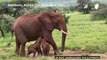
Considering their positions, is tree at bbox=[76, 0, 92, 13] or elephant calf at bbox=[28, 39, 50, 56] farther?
tree at bbox=[76, 0, 92, 13]

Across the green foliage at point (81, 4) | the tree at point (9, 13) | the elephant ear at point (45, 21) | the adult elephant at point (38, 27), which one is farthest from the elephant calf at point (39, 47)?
the green foliage at point (81, 4)

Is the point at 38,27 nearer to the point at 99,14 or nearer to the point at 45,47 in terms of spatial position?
the point at 45,47

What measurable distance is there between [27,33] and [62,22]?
130 centimetres

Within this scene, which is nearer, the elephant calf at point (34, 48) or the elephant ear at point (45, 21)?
the elephant calf at point (34, 48)

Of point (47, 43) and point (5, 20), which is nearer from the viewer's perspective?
point (47, 43)

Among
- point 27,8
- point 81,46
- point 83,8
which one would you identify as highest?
point 81,46

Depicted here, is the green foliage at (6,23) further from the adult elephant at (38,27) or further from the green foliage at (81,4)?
the green foliage at (81,4)

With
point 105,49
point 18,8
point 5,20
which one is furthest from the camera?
point 18,8

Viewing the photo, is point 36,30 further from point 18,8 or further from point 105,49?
point 18,8

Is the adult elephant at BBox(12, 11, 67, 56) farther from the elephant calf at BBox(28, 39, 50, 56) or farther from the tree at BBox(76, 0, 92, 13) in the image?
the tree at BBox(76, 0, 92, 13)

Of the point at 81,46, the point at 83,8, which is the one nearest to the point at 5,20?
the point at 81,46

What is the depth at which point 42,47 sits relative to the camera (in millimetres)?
13742

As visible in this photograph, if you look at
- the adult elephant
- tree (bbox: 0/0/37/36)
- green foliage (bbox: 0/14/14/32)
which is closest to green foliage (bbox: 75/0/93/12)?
tree (bbox: 0/0/37/36)

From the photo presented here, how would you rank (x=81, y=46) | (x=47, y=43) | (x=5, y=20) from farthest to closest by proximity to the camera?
1. (x=5, y=20)
2. (x=81, y=46)
3. (x=47, y=43)
